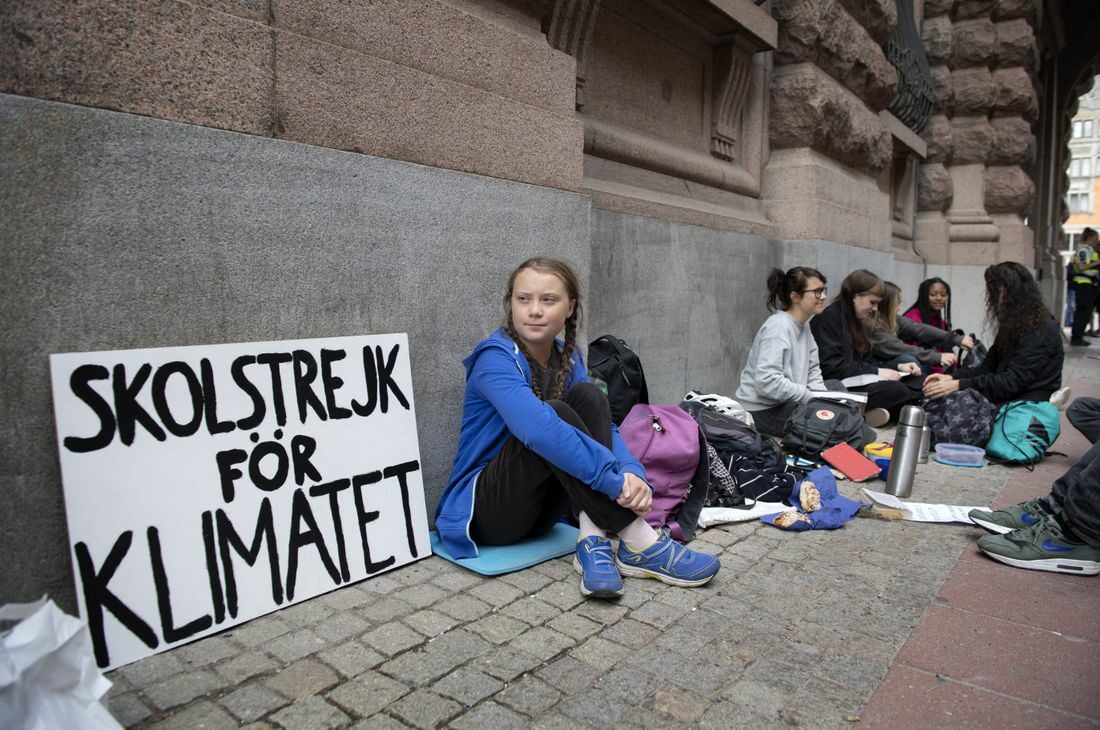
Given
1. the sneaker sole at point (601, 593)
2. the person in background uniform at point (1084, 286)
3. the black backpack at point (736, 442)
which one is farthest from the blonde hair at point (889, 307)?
the person in background uniform at point (1084, 286)

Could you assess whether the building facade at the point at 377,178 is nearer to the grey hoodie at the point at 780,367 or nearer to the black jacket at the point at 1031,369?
the grey hoodie at the point at 780,367

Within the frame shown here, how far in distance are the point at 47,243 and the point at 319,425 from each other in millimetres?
931

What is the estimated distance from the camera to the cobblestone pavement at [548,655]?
185cm

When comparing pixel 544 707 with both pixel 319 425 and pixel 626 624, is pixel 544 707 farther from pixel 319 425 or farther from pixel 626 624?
pixel 319 425

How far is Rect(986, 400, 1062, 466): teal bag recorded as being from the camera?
4605 millimetres

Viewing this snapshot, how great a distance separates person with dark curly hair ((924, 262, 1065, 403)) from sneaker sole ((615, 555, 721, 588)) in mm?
3123

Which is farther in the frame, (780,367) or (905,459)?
(780,367)

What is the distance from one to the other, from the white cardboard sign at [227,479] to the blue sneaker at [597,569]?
1.93ft

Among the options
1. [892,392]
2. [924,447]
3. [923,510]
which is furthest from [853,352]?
[923,510]

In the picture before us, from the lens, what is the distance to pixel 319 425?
256 centimetres

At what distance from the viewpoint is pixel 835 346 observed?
5641 millimetres

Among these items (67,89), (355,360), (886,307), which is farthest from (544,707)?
(886,307)

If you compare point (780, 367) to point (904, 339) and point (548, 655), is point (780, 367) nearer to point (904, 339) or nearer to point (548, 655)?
point (904, 339)

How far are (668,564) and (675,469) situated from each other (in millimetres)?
626
